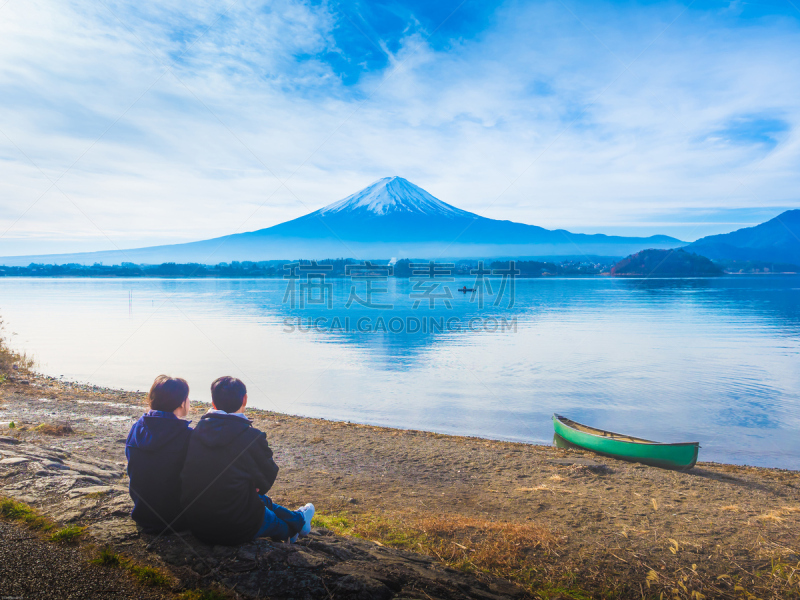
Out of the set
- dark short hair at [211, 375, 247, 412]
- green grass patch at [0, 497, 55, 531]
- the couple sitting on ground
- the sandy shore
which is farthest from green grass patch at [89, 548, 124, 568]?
the sandy shore

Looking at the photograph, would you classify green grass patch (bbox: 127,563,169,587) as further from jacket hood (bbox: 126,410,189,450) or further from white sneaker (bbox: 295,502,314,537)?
white sneaker (bbox: 295,502,314,537)

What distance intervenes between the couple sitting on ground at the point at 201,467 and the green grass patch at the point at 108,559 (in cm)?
34

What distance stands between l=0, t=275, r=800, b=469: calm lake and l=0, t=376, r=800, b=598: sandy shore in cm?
330

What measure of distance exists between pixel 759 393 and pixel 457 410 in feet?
40.4

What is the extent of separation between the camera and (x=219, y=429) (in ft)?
11.6

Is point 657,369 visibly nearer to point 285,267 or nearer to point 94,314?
point 94,314

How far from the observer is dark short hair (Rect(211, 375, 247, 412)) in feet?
12.0

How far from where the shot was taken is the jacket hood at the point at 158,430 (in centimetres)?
362

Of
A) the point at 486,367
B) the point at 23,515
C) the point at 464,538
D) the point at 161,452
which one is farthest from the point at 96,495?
the point at 486,367

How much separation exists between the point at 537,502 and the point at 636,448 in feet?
13.1

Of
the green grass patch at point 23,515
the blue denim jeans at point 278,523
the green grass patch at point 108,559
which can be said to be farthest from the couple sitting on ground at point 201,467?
the green grass patch at point 23,515

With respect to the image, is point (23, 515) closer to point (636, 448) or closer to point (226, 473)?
point (226, 473)

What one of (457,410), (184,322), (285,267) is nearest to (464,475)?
(457,410)

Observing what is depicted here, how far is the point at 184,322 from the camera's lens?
138 feet
